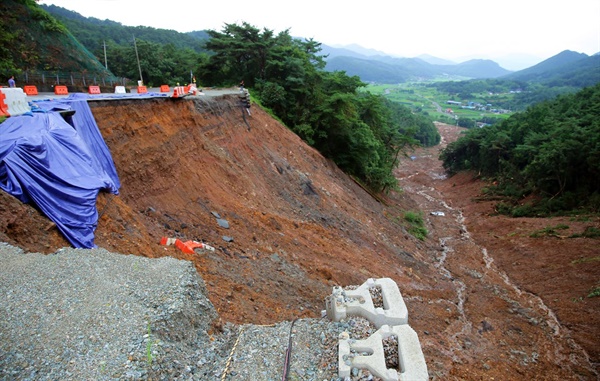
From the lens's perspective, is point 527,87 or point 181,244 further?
point 527,87

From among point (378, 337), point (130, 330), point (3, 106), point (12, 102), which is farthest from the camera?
point (12, 102)

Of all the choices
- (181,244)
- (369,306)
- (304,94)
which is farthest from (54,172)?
(304,94)

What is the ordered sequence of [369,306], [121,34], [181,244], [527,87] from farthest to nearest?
[527,87] → [121,34] → [181,244] → [369,306]

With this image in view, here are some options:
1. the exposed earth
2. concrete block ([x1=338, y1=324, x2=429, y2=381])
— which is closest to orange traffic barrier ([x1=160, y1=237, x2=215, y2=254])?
the exposed earth

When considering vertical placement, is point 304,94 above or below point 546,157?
above

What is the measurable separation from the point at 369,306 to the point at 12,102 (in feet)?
38.2

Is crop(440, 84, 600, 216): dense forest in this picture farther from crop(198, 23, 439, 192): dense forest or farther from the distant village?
the distant village

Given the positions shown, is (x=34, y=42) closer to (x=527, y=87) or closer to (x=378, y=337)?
(x=378, y=337)

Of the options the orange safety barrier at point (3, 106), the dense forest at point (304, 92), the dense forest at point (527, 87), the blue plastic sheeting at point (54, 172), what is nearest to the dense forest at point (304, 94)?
the dense forest at point (304, 92)

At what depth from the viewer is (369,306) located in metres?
7.80

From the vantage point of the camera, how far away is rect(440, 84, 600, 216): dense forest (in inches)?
979

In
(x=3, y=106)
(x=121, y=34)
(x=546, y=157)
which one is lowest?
(x=546, y=157)

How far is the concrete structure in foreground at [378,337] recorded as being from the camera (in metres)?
6.18

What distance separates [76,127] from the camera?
10.9 m
